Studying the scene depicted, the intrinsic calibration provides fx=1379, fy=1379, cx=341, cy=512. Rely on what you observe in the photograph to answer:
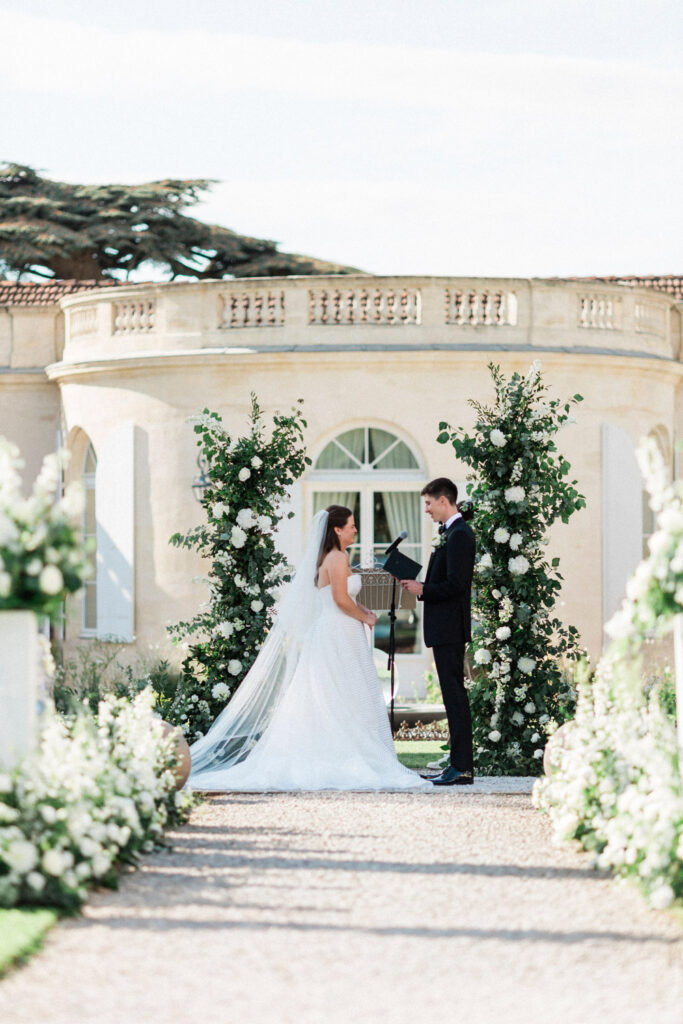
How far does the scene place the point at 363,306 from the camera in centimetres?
1620

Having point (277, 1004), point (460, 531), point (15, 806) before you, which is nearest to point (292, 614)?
point (460, 531)

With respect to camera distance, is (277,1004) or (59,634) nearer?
(277,1004)

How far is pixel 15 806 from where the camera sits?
5.82 meters

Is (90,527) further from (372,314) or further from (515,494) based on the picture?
(515,494)

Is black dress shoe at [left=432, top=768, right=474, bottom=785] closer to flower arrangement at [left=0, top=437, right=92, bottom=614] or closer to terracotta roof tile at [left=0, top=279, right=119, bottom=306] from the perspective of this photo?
flower arrangement at [left=0, top=437, right=92, bottom=614]

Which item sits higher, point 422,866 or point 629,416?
point 629,416

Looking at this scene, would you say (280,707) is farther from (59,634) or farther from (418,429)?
(59,634)

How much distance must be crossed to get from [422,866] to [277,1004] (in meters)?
2.02

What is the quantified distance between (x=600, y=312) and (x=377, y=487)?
11.5ft

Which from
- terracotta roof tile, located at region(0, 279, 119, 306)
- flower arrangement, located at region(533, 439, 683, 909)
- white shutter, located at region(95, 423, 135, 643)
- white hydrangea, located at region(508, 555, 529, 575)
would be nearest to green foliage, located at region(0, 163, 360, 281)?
terracotta roof tile, located at region(0, 279, 119, 306)

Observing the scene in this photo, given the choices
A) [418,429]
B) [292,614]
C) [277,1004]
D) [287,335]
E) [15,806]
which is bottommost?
[277,1004]

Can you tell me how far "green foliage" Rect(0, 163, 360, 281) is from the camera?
1163 inches

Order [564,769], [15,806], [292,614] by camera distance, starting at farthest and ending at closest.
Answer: [292,614]
[564,769]
[15,806]

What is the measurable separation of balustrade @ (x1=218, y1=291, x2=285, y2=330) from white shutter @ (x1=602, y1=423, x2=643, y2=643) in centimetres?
416
